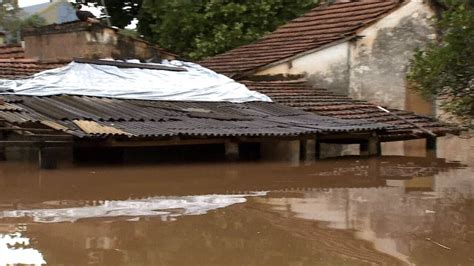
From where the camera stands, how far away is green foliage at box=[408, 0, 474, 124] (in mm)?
9711

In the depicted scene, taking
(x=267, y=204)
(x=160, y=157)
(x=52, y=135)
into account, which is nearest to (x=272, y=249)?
(x=267, y=204)

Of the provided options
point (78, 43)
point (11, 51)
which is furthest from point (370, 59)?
point (11, 51)

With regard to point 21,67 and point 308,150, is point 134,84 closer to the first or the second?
point 21,67

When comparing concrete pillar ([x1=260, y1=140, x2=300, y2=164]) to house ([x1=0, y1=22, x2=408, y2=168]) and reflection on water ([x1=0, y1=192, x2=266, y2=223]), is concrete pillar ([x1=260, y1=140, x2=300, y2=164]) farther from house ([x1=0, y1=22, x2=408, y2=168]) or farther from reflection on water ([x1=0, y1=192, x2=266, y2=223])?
reflection on water ([x1=0, y1=192, x2=266, y2=223])

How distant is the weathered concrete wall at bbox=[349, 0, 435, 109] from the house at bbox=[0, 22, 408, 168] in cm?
339

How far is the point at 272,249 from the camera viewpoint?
21.1 feet

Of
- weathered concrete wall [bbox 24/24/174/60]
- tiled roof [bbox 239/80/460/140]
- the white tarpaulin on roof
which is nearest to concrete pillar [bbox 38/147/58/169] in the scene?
the white tarpaulin on roof

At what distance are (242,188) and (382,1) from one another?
1196cm

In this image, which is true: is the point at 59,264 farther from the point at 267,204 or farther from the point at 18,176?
the point at 18,176

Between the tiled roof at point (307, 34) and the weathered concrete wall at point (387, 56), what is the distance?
0.39 m

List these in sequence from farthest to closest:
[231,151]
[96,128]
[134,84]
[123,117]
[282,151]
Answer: [134,84], [282,151], [231,151], [123,117], [96,128]

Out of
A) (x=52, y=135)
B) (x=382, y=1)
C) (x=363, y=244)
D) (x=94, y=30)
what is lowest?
(x=363, y=244)

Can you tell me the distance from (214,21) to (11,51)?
8.57 metres

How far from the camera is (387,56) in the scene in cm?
1945
